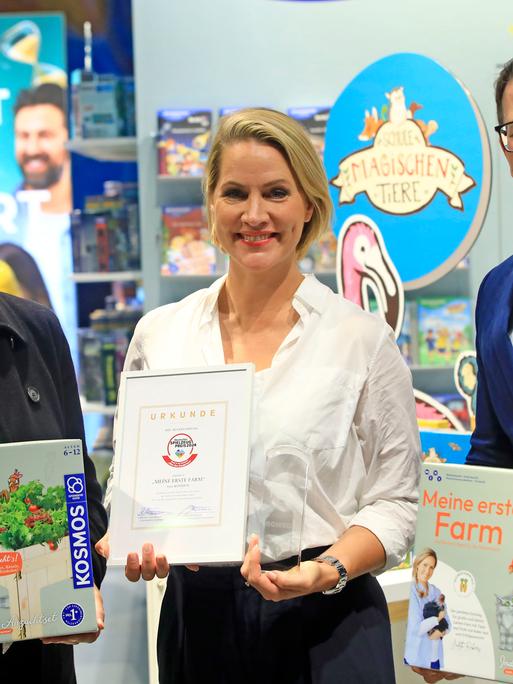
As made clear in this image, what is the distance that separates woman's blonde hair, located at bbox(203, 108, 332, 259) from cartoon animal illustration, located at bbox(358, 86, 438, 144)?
3.89ft

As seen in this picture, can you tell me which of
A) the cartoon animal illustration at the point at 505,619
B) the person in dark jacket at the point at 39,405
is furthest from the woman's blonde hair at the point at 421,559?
the person in dark jacket at the point at 39,405

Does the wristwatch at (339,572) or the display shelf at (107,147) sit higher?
the display shelf at (107,147)

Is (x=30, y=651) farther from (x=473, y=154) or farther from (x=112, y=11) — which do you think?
(x=112, y=11)

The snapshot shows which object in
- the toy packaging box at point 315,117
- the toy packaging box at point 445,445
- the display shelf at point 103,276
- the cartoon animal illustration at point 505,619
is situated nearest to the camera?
the cartoon animal illustration at point 505,619

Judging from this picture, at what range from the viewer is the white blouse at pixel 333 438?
5.27 ft

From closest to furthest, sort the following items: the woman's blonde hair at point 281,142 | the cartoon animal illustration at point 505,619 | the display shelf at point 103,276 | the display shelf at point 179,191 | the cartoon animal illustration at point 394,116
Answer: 1. the cartoon animal illustration at point 505,619
2. the woman's blonde hair at point 281,142
3. the cartoon animal illustration at point 394,116
4. the display shelf at point 179,191
5. the display shelf at point 103,276

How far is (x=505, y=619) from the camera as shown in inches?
58.6

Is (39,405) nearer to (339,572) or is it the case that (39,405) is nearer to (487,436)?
(339,572)

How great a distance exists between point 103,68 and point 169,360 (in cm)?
567

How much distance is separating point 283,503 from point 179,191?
3.94 metres

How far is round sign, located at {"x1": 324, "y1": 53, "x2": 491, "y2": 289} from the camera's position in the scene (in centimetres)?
284

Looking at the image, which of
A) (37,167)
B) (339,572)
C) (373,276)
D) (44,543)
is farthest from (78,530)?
(37,167)

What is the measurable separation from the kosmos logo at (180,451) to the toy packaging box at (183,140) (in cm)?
354
